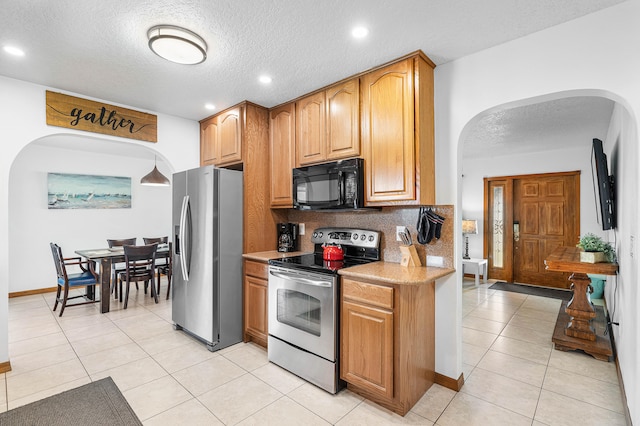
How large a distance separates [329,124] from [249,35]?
103 cm

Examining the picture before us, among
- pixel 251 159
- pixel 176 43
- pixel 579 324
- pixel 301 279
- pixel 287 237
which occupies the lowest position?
pixel 579 324

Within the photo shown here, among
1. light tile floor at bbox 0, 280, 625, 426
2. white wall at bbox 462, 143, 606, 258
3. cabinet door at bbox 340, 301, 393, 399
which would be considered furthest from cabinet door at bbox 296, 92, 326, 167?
white wall at bbox 462, 143, 606, 258

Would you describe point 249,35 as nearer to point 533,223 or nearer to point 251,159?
point 251,159

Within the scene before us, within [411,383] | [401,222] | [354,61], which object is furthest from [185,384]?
[354,61]

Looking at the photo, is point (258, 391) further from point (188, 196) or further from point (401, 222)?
point (188, 196)

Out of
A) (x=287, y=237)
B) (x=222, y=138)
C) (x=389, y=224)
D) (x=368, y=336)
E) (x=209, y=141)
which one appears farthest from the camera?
(x=209, y=141)

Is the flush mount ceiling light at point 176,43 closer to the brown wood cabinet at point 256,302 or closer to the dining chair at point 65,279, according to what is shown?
the brown wood cabinet at point 256,302

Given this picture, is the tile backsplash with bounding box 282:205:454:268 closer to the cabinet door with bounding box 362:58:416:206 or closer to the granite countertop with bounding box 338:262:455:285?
the granite countertop with bounding box 338:262:455:285

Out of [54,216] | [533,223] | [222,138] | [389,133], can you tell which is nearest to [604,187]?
[389,133]

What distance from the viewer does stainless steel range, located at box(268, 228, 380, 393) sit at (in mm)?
2346

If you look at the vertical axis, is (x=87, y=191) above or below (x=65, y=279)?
above

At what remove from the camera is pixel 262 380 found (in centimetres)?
251

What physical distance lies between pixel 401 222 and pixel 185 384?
2.20 m

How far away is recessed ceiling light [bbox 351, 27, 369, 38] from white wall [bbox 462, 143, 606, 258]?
4.44 meters
